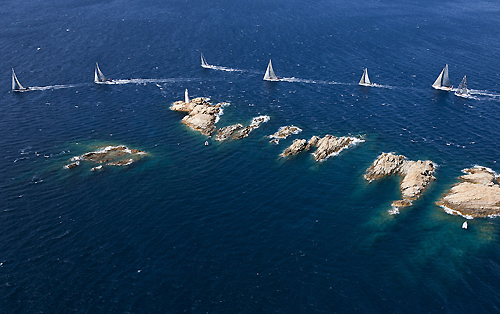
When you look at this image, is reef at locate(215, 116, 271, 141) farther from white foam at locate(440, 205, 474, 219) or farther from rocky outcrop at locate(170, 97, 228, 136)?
white foam at locate(440, 205, 474, 219)

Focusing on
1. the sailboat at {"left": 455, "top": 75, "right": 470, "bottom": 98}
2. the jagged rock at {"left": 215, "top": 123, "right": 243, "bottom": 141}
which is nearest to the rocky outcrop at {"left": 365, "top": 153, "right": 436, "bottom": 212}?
the jagged rock at {"left": 215, "top": 123, "right": 243, "bottom": 141}

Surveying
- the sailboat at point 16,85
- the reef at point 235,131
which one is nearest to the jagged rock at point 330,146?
the reef at point 235,131

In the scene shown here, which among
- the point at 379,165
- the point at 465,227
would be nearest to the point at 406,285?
the point at 465,227

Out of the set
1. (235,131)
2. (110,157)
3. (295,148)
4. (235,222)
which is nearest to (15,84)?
(110,157)

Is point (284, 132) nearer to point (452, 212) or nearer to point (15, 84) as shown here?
point (452, 212)

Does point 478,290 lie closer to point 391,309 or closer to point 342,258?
point 391,309

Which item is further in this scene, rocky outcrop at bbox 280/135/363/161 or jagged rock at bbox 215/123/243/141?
jagged rock at bbox 215/123/243/141
